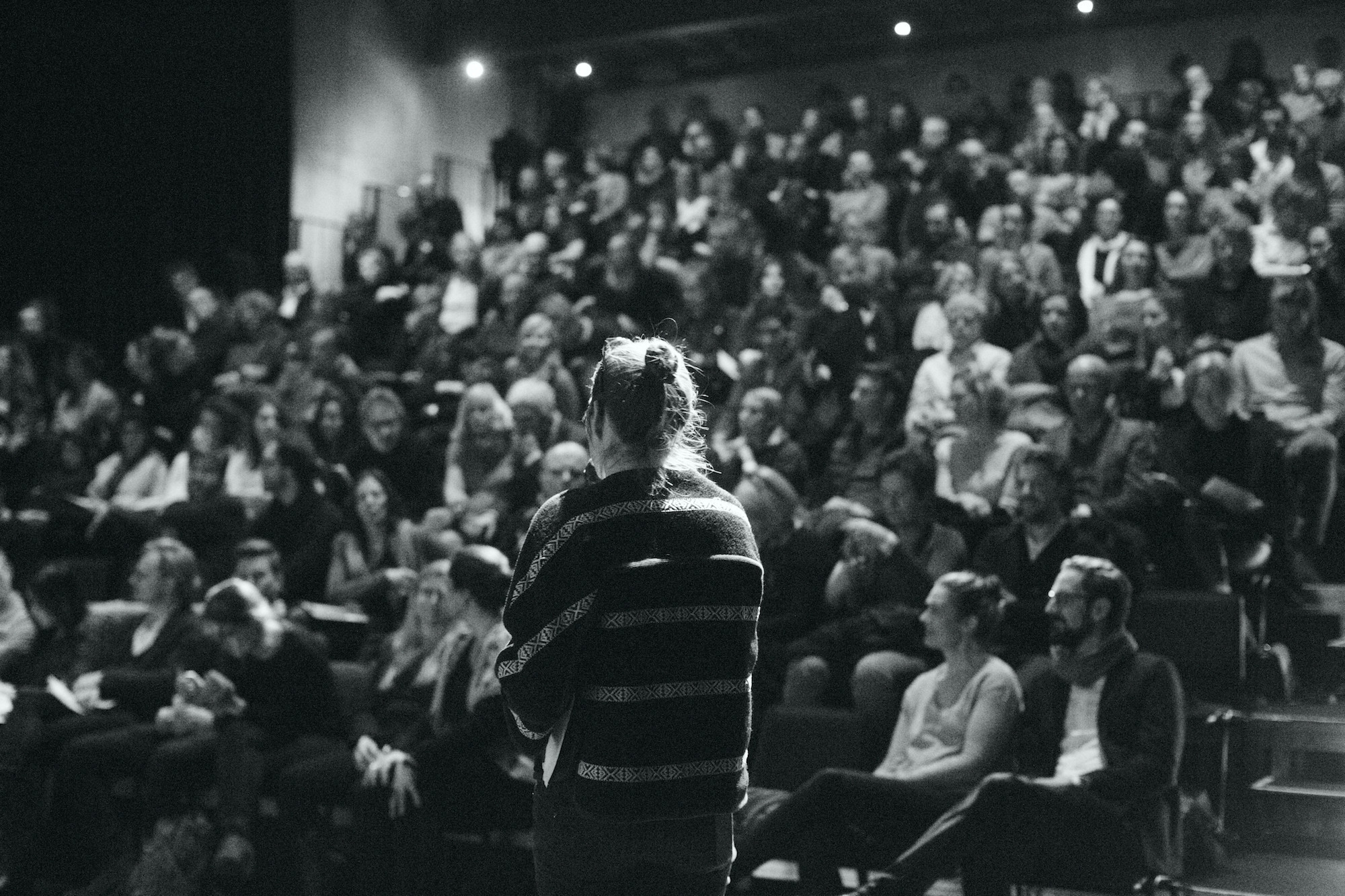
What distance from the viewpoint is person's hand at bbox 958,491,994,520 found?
5.12 m

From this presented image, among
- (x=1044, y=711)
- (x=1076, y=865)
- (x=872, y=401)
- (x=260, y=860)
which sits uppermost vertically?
(x=872, y=401)

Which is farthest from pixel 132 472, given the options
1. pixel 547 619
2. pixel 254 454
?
pixel 547 619

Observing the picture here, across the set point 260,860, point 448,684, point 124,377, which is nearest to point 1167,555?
point 448,684

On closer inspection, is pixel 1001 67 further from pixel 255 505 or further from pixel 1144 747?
pixel 1144 747

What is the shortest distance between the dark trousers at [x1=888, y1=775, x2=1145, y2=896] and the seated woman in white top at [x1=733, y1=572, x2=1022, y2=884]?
16 centimetres

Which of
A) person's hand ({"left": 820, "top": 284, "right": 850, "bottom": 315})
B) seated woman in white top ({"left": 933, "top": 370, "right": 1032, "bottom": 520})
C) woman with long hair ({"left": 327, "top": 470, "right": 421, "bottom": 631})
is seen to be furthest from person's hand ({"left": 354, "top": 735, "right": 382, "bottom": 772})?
person's hand ({"left": 820, "top": 284, "right": 850, "bottom": 315})

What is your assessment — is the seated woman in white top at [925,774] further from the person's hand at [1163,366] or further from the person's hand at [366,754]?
the person's hand at [1163,366]

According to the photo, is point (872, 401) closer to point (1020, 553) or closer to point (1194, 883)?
point (1020, 553)

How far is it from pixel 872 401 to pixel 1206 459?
129 centimetres

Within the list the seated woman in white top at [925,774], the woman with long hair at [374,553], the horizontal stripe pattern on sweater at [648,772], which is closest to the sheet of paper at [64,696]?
the woman with long hair at [374,553]

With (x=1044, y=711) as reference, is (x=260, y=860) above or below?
below

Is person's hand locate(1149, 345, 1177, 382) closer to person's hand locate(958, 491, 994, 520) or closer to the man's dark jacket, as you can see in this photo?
person's hand locate(958, 491, 994, 520)

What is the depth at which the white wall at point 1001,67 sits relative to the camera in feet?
39.4

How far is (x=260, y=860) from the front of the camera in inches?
187
